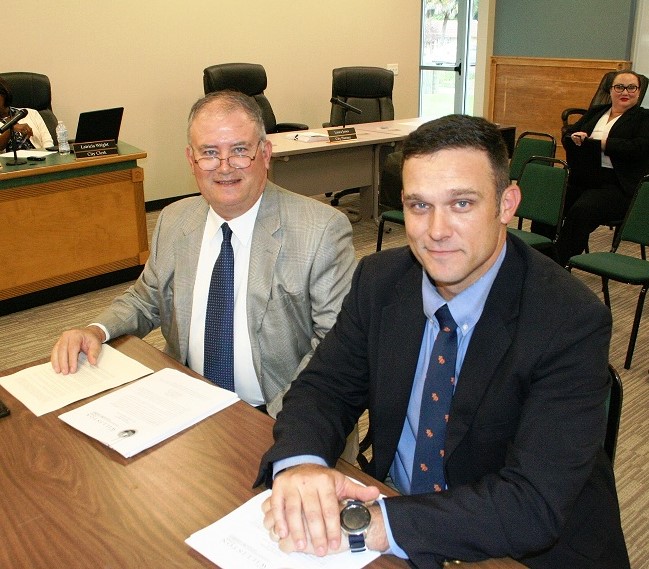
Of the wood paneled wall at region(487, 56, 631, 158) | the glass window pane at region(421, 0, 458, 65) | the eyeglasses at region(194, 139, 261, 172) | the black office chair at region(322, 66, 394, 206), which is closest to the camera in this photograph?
the eyeglasses at region(194, 139, 261, 172)

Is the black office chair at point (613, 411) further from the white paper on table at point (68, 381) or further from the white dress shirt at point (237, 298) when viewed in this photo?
the white paper on table at point (68, 381)

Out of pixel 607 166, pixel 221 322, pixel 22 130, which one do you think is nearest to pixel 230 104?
pixel 221 322

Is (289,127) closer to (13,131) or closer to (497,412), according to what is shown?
(13,131)

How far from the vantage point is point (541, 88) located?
8031 mm

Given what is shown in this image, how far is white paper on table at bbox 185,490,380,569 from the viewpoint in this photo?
Result: 1044 millimetres

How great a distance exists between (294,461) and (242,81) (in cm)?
505

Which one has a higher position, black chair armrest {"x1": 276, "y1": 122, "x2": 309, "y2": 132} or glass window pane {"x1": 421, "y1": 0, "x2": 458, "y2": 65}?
glass window pane {"x1": 421, "y1": 0, "x2": 458, "y2": 65}

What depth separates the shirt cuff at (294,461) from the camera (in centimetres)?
123

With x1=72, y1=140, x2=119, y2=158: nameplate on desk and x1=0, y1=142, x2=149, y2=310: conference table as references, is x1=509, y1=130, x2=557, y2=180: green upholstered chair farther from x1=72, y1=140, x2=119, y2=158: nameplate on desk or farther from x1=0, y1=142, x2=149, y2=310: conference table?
x1=72, y1=140, x2=119, y2=158: nameplate on desk

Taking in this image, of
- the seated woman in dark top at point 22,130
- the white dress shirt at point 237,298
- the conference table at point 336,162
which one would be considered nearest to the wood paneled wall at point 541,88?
the conference table at point 336,162

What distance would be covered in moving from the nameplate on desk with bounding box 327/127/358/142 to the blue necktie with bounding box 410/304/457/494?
13.8ft

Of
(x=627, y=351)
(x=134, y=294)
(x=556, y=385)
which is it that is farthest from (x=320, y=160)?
(x=556, y=385)

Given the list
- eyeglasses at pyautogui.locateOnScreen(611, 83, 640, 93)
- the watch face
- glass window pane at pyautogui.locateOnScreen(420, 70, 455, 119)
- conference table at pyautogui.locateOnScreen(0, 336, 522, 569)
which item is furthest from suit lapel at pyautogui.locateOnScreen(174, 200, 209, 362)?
glass window pane at pyautogui.locateOnScreen(420, 70, 455, 119)

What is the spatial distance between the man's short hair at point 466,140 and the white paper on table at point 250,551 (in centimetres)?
68
